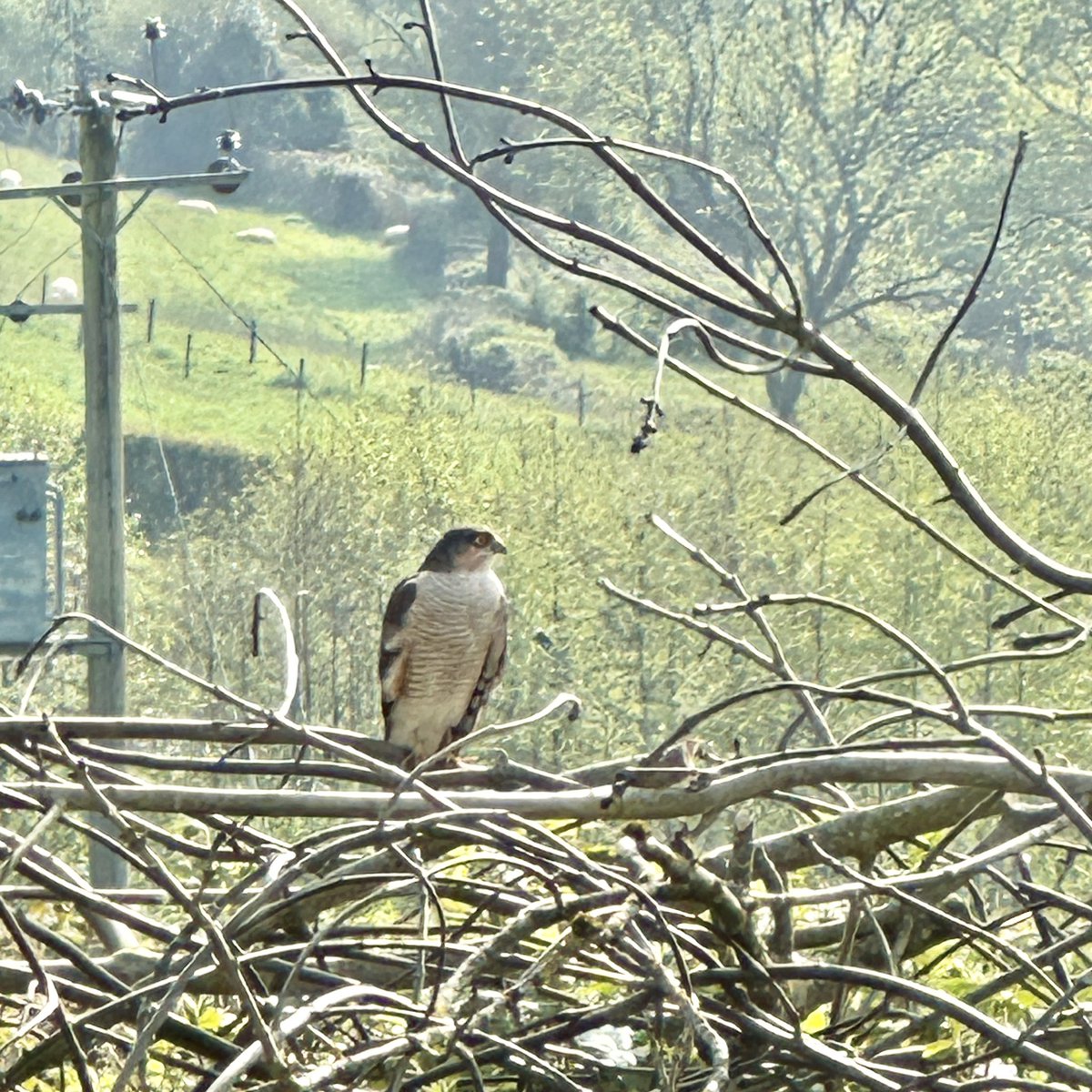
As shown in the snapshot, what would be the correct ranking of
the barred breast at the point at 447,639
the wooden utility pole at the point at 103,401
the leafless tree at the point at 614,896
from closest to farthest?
1. the leafless tree at the point at 614,896
2. the barred breast at the point at 447,639
3. the wooden utility pole at the point at 103,401

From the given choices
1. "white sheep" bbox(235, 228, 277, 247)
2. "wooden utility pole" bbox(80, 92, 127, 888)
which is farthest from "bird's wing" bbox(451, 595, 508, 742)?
"white sheep" bbox(235, 228, 277, 247)

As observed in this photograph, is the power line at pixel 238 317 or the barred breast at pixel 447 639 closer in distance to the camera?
the barred breast at pixel 447 639

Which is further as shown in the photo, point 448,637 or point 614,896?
point 448,637

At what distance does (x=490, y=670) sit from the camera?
4301mm

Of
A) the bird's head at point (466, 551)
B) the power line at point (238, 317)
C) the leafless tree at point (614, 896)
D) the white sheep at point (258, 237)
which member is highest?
the leafless tree at point (614, 896)

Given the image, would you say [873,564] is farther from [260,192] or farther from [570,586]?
[260,192]

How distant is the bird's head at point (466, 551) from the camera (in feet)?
13.9

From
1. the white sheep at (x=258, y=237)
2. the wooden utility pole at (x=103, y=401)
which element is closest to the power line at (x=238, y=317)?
the wooden utility pole at (x=103, y=401)

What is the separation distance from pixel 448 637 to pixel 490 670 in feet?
0.44

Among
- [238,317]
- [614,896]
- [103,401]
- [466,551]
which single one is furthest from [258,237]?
[614,896]

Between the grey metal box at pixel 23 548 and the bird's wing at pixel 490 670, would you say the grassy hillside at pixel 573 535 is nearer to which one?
the grey metal box at pixel 23 548

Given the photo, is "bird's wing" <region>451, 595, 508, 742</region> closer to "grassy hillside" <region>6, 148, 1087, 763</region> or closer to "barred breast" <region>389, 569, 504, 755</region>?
"barred breast" <region>389, 569, 504, 755</region>

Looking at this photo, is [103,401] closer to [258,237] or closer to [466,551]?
[466,551]

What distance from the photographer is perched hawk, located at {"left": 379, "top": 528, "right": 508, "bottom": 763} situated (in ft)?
13.9
